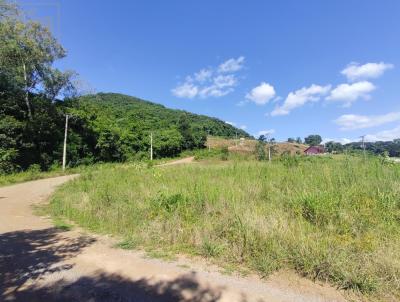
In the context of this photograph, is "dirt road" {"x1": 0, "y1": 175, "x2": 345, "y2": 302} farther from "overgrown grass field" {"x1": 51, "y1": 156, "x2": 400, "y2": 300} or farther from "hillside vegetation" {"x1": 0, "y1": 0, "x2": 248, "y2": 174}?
"hillside vegetation" {"x1": 0, "y1": 0, "x2": 248, "y2": 174}

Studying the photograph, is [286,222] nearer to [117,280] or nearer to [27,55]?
[117,280]

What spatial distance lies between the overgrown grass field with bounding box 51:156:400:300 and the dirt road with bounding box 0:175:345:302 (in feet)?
1.23

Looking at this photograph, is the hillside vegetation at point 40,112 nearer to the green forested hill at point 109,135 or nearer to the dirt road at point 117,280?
the green forested hill at point 109,135

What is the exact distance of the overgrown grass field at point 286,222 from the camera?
3.96m

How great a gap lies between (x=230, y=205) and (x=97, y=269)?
2904 millimetres

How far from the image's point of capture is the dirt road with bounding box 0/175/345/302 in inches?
138

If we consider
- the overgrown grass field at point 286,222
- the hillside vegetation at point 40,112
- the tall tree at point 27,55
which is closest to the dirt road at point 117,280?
the overgrown grass field at point 286,222

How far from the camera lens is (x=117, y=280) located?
13.0ft

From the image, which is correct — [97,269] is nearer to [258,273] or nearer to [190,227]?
[190,227]

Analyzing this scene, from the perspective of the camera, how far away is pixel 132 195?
8672mm

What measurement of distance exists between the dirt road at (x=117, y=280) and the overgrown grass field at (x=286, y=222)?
0.38 m

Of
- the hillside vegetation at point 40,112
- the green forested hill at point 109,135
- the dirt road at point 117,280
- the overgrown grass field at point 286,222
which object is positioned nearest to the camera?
the dirt road at point 117,280

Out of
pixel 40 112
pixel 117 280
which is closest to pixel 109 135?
pixel 40 112

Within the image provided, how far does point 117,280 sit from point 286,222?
9.27 feet
